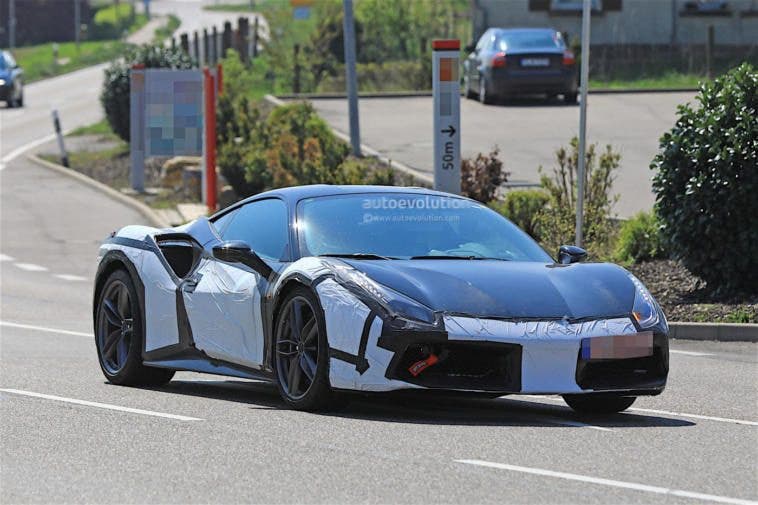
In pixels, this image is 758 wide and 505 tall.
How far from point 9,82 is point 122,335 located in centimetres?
4770

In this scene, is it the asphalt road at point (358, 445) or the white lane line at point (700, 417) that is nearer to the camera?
the asphalt road at point (358, 445)

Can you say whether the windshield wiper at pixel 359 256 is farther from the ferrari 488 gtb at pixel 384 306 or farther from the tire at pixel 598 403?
the tire at pixel 598 403

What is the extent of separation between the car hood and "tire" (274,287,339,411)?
0.35 m

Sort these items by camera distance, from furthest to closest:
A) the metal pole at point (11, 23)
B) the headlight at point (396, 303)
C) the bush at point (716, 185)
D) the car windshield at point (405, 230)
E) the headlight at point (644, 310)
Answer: the metal pole at point (11, 23) → the bush at point (716, 185) → the car windshield at point (405, 230) → the headlight at point (644, 310) → the headlight at point (396, 303)

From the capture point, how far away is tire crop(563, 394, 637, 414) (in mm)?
10047

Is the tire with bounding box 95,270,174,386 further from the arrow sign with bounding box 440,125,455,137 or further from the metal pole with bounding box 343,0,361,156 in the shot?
the metal pole with bounding box 343,0,361,156

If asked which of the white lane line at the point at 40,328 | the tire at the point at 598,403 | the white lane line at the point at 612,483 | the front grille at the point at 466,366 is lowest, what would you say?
the white lane line at the point at 40,328

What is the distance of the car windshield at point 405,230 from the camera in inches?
404

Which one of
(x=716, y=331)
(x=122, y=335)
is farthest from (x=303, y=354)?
(x=716, y=331)

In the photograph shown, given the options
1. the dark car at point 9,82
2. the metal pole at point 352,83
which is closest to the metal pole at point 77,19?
the dark car at point 9,82

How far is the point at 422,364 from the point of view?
9.23 metres

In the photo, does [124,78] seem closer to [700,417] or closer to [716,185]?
[716,185]

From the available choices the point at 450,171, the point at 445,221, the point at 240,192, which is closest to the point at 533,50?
the point at 240,192

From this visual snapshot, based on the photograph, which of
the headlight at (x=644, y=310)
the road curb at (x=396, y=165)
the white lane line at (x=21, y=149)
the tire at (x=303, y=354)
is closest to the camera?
the tire at (x=303, y=354)
